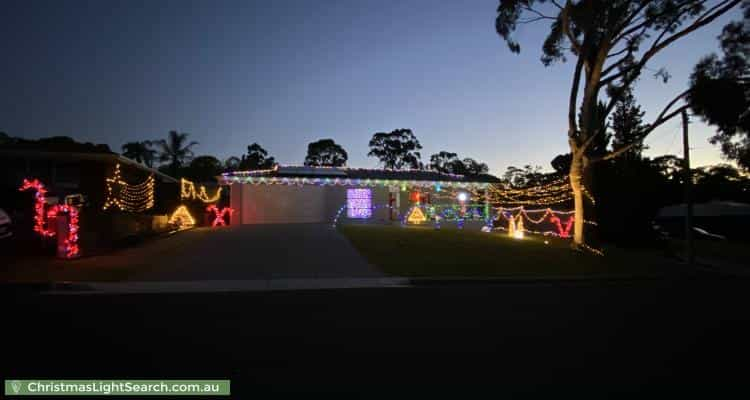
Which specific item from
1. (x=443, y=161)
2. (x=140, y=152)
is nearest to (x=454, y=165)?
(x=443, y=161)

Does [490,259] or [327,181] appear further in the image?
[327,181]

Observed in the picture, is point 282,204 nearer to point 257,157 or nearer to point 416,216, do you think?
point 416,216

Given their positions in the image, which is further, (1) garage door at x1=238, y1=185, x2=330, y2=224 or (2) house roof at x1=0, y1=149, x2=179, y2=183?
(1) garage door at x1=238, y1=185, x2=330, y2=224

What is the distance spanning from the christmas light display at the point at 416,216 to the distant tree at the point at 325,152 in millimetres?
31098

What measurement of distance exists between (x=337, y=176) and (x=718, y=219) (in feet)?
80.2

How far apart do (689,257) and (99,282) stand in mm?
16201

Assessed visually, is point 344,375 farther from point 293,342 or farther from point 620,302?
point 620,302

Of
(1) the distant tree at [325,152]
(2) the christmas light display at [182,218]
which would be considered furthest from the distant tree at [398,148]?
(2) the christmas light display at [182,218]

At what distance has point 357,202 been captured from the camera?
89.6ft

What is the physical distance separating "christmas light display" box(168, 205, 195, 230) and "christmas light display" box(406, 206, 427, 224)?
1188 cm

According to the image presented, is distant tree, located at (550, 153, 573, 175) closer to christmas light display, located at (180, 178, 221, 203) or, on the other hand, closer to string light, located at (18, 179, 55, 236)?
christmas light display, located at (180, 178, 221, 203)

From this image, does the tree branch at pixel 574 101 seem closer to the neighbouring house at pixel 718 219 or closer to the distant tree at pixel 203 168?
the neighbouring house at pixel 718 219

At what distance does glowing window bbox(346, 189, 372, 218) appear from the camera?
27.3 meters

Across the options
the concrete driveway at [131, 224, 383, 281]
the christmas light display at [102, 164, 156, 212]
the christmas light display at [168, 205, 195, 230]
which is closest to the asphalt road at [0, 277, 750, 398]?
the concrete driveway at [131, 224, 383, 281]
